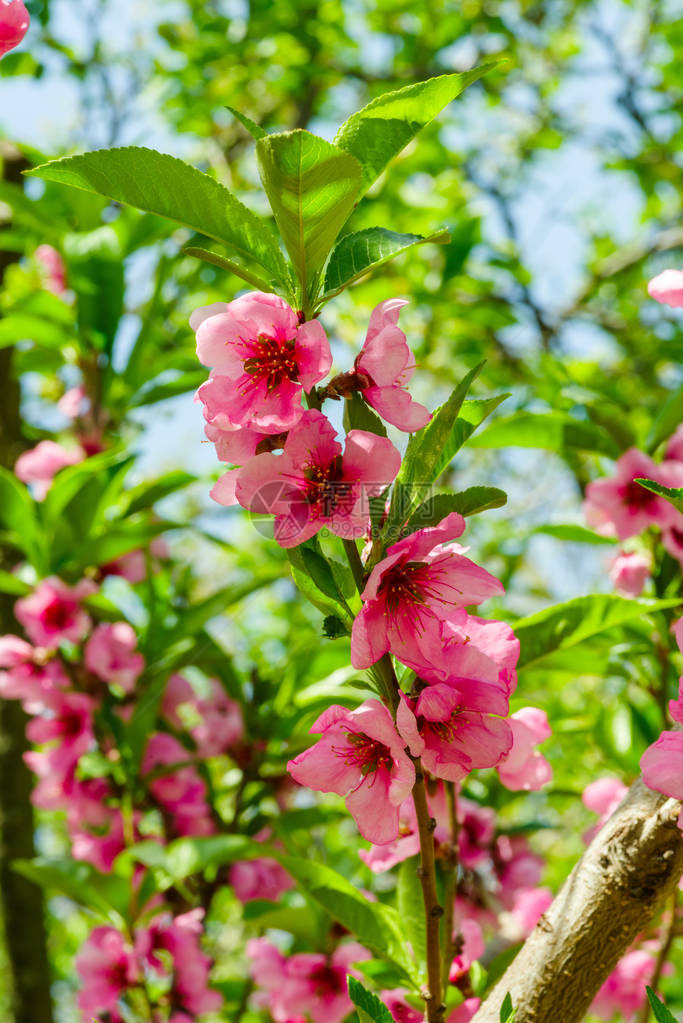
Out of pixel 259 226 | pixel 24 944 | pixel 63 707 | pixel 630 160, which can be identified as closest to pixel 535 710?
pixel 259 226

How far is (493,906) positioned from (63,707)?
0.99 m

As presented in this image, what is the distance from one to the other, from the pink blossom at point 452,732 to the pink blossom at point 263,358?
247mm

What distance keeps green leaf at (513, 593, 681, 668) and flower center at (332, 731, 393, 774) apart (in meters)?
0.44

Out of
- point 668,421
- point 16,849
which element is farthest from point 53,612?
point 668,421

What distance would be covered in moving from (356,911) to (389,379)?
64 centimetres

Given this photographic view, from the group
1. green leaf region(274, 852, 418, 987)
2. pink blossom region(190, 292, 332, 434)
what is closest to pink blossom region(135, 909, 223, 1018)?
green leaf region(274, 852, 418, 987)

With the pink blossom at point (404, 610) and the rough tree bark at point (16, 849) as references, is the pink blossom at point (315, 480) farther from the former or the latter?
the rough tree bark at point (16, 849)

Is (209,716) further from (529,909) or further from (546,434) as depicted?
(546,434)

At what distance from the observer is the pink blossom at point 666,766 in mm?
673

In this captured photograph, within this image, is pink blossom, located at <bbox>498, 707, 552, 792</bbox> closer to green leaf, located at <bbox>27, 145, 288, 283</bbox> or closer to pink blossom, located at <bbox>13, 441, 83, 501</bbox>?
green leaf, located at <bbox>27, 145, 288, 283</bbox>

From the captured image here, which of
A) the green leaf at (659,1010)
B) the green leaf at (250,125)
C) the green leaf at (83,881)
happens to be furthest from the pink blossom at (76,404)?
the green leaf at (659,1010)

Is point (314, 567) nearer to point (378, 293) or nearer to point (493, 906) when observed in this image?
point (493, 906)

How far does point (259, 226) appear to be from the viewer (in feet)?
2.51

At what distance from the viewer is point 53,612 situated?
194 cm
